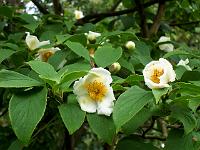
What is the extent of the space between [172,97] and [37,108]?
12.7 inches

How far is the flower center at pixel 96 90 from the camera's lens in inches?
39.2

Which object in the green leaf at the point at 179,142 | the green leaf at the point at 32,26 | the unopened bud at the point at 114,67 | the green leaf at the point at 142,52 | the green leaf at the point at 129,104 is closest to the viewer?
the green leaf at the point at 129,104

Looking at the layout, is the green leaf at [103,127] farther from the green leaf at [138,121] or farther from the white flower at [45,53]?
the white flower at [45,53]

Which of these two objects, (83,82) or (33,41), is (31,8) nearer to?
(33,41)

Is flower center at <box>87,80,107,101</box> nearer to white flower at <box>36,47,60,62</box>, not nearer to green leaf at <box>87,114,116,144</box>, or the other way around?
green leaf at <box>87,114,116,144</box>

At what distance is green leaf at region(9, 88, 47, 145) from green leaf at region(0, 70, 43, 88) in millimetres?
27

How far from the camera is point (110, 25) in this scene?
233cm

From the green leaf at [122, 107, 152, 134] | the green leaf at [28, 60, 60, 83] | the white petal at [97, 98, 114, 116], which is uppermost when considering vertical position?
the green leaf at [28, 60, 60, 83]

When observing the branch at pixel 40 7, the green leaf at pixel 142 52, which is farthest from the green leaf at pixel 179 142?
the branch at pixel 40 7

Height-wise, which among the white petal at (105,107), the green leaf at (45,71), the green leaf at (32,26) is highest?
the green leaf at (45,71)

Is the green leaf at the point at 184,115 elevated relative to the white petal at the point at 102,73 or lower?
lower

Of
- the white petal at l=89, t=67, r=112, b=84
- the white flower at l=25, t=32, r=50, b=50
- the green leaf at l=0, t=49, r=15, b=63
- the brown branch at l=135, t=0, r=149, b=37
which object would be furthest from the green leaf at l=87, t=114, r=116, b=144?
the brown branch at l=135, t=0, r=149, b=37

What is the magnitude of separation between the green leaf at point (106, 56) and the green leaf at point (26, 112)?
0.73 feet

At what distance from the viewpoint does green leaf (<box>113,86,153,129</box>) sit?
840 millimetres
